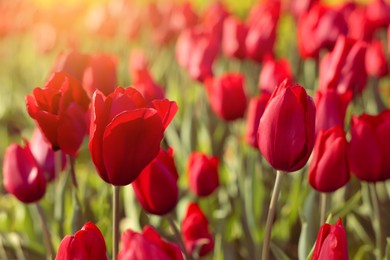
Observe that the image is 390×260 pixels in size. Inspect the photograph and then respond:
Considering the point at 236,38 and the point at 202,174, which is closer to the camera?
the point at 202,174

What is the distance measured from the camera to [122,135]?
881 millimetres

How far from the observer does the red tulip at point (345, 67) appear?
4.60 ft

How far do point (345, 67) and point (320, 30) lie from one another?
0.46m

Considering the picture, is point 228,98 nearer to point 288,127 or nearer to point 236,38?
point 236,38

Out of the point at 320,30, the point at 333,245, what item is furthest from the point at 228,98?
the point at 333,245

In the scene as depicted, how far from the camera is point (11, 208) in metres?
2.10

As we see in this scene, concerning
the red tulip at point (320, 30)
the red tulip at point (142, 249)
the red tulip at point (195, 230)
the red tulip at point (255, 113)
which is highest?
the red tulip at point (320, 30)

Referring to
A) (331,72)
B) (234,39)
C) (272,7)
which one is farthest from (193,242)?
(272,7)

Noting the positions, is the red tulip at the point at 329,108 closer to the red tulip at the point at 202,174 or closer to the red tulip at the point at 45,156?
the red tulip at the point at 202,174

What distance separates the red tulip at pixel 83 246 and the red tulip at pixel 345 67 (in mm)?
697

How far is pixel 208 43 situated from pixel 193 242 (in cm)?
103

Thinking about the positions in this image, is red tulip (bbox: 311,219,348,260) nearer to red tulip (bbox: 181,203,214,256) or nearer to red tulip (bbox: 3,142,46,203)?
red tulip (bbox: 181,203,214,256)

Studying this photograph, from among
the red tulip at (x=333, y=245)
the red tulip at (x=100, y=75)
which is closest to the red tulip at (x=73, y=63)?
the red tulip at (x=100, y=75)

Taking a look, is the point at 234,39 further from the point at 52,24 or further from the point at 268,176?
the point at 52,24
